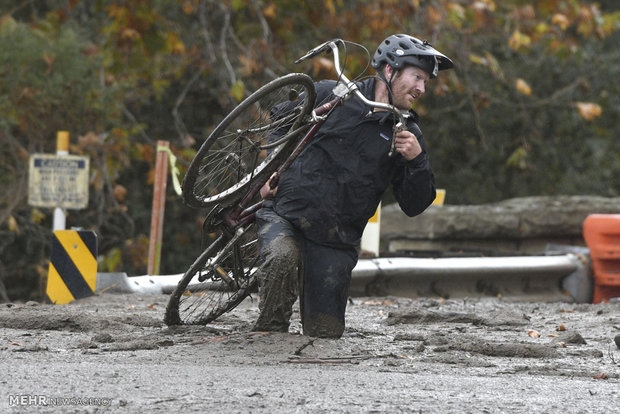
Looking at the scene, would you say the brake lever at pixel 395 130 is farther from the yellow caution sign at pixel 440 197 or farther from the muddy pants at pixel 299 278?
the yellow caution sign at pixel 440 197

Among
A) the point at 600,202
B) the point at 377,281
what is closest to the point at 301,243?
the point at 377,281

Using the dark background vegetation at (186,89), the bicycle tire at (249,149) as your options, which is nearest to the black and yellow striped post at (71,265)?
the bicycle tire at (249,149)

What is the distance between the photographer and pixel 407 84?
704cm

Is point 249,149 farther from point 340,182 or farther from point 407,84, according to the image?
point 407,84

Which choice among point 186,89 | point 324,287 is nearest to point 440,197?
point 186,89

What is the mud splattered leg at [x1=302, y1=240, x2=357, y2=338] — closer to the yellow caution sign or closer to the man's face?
the man's face

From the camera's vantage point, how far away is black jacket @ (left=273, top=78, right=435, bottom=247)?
7.00 meters

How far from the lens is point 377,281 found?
424 inches

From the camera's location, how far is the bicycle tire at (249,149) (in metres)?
6.76

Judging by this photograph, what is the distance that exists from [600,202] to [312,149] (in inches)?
282

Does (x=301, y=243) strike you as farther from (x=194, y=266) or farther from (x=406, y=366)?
(x=406, y=366)

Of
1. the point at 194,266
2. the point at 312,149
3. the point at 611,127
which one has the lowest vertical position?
the point at 194,266

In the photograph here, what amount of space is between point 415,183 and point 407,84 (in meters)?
0.60

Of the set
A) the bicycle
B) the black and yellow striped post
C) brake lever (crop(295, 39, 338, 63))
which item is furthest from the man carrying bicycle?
the black and yellow striped post
